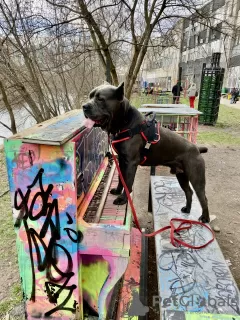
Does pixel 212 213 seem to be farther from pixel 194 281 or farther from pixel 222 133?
pixel 222 133

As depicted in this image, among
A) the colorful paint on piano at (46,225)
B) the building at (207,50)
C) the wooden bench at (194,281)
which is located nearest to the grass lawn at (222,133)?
the building at (207,50)

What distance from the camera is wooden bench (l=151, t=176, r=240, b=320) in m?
1.99

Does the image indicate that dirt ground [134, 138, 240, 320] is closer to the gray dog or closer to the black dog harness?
the gray dog

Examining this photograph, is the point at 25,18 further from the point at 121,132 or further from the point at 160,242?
the point at 160,242

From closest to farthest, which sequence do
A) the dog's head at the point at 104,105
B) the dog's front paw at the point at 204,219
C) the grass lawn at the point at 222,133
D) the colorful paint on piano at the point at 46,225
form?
the colorful paint on piano at the point at 46,225 → the dog's head at the point at 104,105 → the dog's front paw at the point at 204,219 → the grass lawn at the point at 222,133

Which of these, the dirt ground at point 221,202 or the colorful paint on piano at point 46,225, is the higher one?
the colorful paint on piano at point 46,225

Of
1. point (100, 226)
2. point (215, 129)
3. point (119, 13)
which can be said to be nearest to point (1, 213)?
point (100, 226)

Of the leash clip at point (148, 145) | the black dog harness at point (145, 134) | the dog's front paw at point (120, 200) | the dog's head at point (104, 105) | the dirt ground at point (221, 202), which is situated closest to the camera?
the dog's head at point (104, 105)

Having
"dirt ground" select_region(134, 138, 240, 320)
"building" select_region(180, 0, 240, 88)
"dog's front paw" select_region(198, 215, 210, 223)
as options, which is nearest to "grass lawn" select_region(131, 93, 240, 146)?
"dirt ground" select_region(134, 138, 240, 320)

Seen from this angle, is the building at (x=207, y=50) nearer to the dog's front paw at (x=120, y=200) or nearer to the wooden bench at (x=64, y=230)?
the dog's front paw at (x=120, y=200)

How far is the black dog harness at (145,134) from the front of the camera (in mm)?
2381

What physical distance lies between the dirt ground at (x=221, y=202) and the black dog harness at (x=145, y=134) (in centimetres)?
168

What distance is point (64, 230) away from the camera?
2150 mm

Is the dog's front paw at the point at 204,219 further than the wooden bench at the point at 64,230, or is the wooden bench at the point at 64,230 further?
the dog's front paw at the point at 204,219
